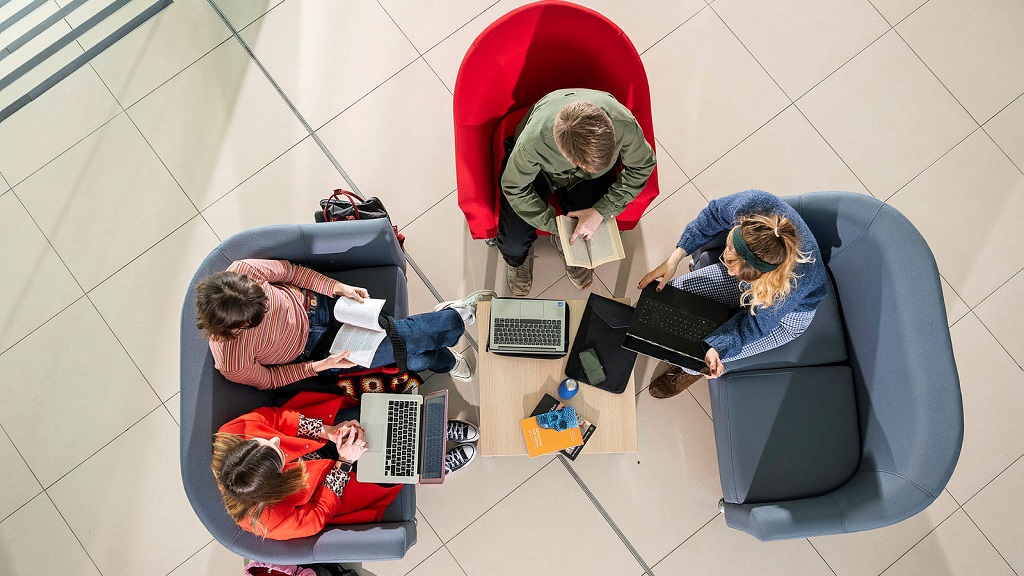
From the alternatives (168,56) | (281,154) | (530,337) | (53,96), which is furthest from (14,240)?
(530,337)

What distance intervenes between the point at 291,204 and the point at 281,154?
31 cm

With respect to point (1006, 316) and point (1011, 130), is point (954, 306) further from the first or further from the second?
point (1011, 130)

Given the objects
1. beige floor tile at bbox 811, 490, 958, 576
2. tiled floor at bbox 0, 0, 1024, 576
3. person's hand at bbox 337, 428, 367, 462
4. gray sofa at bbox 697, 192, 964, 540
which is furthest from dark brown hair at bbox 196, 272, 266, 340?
beige floor tile at bbox 811, 490, 958, 576

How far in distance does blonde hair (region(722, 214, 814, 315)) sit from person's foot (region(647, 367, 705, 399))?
0.72 m

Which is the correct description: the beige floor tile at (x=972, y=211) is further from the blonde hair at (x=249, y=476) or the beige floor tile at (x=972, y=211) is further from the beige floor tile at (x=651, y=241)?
the blonde hair at (x=249, y=476)

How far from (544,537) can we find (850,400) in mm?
1601

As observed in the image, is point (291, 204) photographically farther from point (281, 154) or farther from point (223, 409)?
point (223, 409)

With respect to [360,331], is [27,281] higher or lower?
higher

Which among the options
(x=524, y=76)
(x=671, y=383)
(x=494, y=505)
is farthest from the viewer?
(x=494, y=505)

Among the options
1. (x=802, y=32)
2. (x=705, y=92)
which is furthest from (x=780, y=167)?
(x=802, y=32)

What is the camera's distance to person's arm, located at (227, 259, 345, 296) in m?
2.41

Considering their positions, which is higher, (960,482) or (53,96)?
(53,96)

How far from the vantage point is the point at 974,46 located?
11.4ft

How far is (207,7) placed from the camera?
11.9 feet
